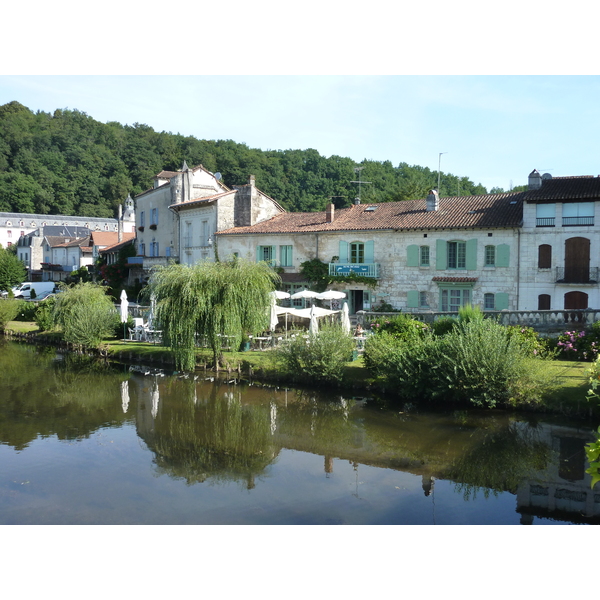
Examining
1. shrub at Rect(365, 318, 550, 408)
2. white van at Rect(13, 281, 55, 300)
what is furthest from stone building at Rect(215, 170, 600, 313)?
white van at Rect(13, 281, 55, 300)

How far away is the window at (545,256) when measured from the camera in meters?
24.1

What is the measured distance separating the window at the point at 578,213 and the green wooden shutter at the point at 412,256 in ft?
21.4

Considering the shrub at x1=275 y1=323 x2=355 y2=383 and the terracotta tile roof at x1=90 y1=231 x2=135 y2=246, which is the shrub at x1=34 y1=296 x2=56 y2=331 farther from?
the terracotta tile roof at x1=90 y1=231 x2=135 y2=246

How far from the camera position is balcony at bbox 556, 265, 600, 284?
2325 cm

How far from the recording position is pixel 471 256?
25734 millimetres

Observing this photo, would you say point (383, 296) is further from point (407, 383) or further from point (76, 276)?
point (76, 276)

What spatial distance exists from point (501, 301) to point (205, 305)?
13557 mm

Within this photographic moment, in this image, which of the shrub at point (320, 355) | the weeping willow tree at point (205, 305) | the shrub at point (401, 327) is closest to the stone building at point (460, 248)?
the shrub at point (401, 327)

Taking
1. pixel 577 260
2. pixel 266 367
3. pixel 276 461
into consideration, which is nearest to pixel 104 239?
pixel 266 367

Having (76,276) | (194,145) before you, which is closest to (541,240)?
(76,276)

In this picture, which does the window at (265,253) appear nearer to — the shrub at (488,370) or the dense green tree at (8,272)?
the shrub at (488,370)

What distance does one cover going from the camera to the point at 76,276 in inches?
1876

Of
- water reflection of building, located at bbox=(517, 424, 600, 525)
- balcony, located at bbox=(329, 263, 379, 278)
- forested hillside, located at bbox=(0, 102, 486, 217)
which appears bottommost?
water reflection of building, located at bbox=(517, 424, 600, 525)

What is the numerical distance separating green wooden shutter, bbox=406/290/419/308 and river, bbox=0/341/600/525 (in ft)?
37.0
